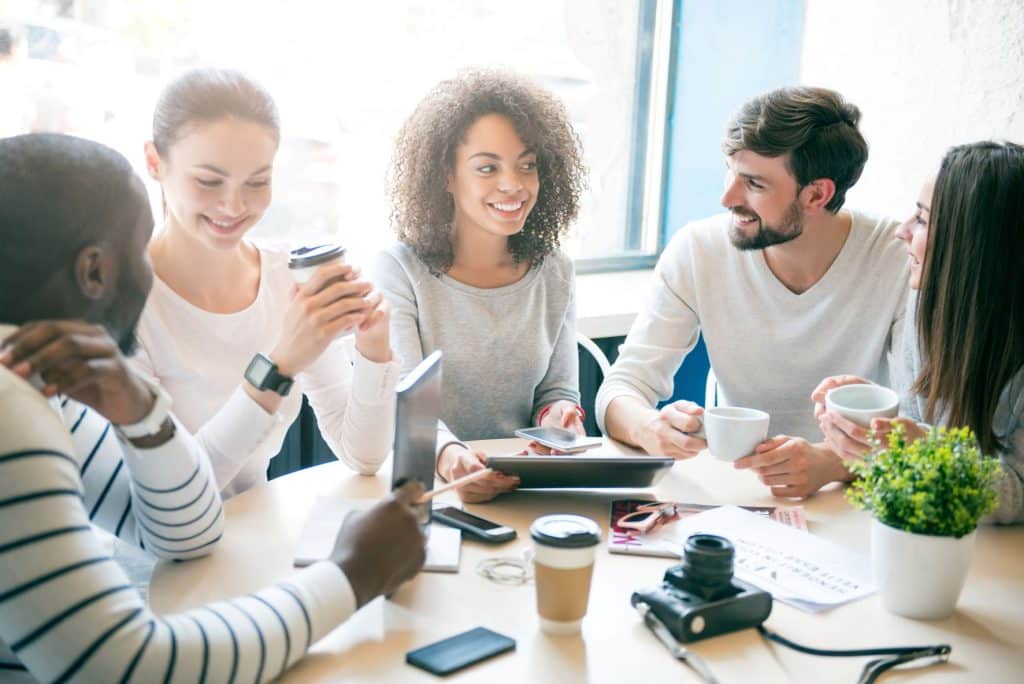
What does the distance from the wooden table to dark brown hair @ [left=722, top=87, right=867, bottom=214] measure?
3.50 ft

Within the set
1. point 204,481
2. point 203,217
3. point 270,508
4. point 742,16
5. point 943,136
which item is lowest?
point 270,508

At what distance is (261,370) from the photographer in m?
1.56

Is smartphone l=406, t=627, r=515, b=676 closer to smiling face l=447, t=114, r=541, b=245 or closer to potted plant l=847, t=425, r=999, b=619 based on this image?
potted plant l=847, t=425, r=999, b=619

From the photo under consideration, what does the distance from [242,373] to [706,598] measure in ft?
3.22

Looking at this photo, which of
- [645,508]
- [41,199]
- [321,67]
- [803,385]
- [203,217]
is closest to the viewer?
[41,199]

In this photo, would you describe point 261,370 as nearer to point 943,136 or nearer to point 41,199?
point 41,199

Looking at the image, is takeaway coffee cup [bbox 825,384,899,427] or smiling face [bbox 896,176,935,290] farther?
smiling face [bbox 896,176,935,290]

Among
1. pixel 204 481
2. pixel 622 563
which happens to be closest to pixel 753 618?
pixel 622 563

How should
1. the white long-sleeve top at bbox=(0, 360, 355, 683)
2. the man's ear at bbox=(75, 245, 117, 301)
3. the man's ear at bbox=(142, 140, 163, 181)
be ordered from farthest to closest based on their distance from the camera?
the man's ear at bbox=(142, 140, 163, 181)
the man's ear at bbox=(75, 245, 117, 301)
the white long-sleeve top at bbox=(0, 360, 355, 683)

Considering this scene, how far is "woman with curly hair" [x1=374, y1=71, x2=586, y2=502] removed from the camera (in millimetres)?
2166

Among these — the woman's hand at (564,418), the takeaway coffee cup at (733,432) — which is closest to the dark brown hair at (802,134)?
the woman's hand at (564,418)

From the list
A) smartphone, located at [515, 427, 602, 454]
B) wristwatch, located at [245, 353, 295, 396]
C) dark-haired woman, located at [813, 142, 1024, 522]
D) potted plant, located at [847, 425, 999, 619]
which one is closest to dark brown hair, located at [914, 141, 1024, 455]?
dark-haired woman, located at [813, 142, 1024, 522]

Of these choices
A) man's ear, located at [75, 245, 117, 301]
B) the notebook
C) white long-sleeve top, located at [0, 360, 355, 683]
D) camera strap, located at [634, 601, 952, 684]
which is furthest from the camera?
the notebook

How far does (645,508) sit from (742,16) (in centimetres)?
230
